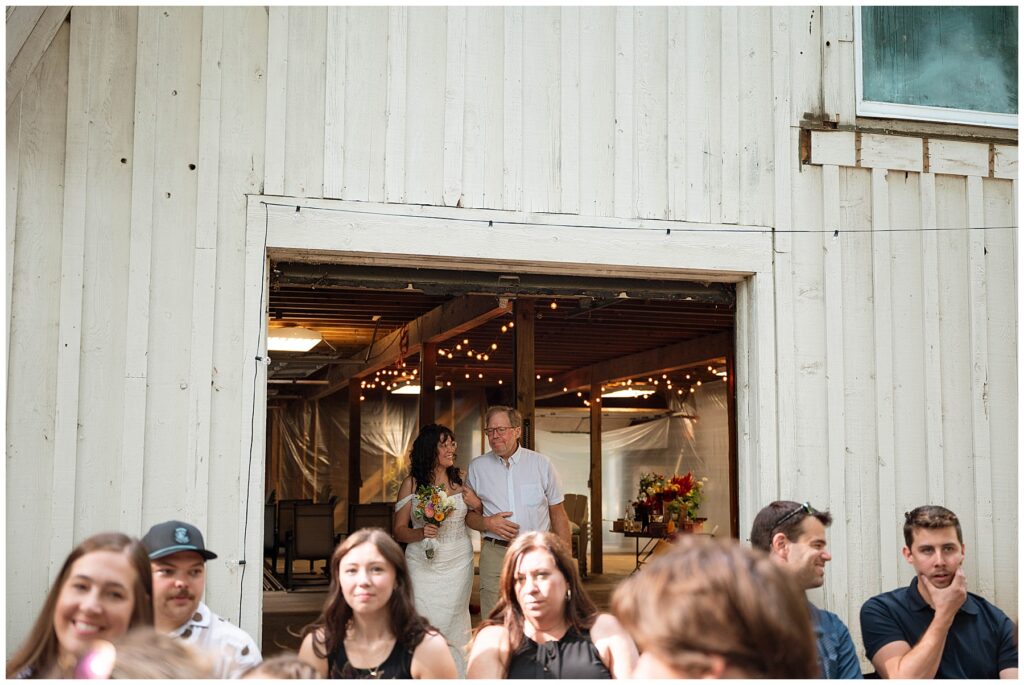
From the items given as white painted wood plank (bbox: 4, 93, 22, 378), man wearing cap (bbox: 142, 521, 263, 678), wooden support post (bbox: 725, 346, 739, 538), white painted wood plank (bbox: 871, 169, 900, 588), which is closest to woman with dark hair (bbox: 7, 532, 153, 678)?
man wearing cap (bbox: 142, 521, 263, 678)

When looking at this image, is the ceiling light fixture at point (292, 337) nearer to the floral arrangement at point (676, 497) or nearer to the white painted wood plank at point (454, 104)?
the floral arrangement at point (676, 497)

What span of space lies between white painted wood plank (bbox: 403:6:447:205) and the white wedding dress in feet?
7.03

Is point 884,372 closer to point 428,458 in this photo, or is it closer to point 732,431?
point 732,431

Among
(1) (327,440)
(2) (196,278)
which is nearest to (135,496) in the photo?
(2) (196,278)

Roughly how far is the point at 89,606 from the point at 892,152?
4.43 meters

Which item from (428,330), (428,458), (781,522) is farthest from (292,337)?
(781,522)

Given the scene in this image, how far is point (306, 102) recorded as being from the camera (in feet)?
16.0

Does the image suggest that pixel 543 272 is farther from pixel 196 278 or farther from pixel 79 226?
pixel 79 226

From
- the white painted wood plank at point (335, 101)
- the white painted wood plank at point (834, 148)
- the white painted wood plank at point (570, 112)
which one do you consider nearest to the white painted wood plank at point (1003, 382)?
the white painted wood plank at point (834, 148)

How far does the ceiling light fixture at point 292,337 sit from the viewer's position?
33.5ft

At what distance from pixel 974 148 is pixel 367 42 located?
3.14 m

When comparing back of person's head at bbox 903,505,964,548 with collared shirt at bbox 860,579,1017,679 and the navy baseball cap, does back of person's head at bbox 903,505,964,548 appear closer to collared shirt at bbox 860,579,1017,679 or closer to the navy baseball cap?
collared shirt at bbox 860,579,1017,679

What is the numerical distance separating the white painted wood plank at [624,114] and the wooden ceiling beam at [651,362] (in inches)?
232

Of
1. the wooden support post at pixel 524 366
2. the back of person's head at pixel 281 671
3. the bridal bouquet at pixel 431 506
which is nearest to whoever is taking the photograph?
the back of person's head at pixel 281 671
